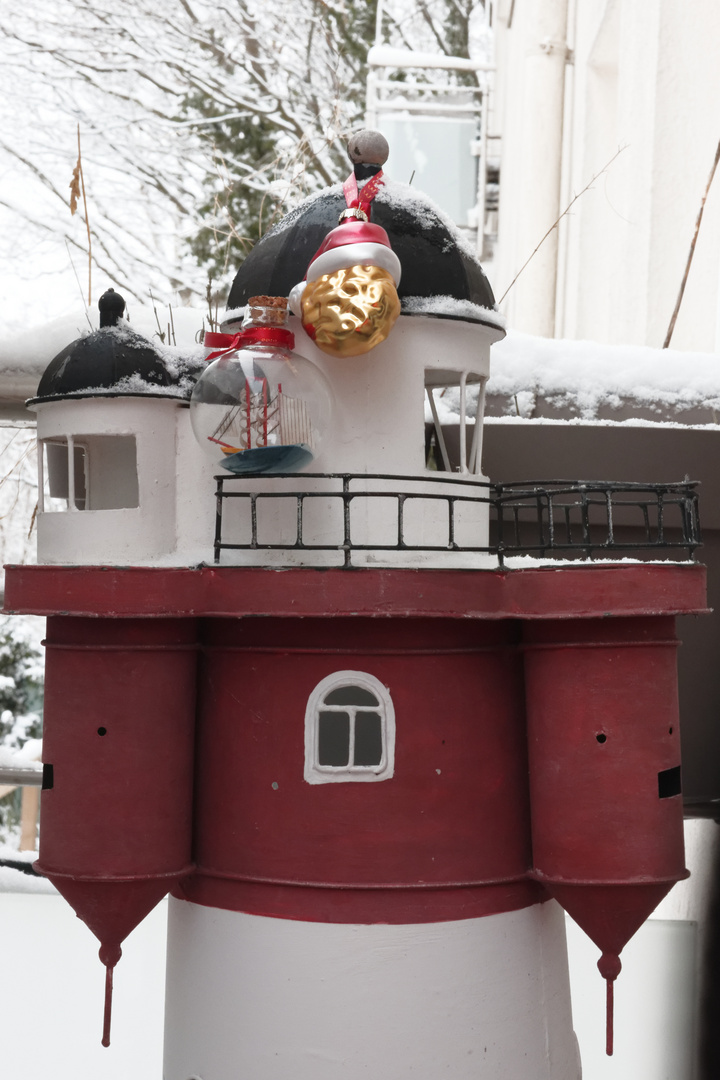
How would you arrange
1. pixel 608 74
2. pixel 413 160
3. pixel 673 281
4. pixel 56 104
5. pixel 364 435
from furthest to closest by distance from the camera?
pixel 56 104 < pixel 413 160 < pixel 608 74 < pixel 673 281 < pixel 364 435

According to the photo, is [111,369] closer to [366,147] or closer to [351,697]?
[366,147]

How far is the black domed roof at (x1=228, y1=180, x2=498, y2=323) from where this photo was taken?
2646mm

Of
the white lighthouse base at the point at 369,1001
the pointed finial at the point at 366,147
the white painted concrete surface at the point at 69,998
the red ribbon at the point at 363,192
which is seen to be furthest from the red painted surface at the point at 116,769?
the white painted concrete surface at the point at 69,998

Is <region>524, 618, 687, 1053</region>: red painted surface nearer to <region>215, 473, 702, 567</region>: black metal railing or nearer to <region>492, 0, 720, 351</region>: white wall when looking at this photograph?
<region>215, 473, 702, 567</region>: black metal railing

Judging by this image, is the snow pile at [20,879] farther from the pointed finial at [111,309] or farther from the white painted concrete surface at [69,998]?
the pointed finial at [111,309]

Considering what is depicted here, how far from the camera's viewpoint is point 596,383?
3.59m

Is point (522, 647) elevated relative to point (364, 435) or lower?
lower

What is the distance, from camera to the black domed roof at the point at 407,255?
2646 millimetres

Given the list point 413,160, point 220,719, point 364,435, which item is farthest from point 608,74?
point 220,719

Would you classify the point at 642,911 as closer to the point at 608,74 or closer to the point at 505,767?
the point at 505,767

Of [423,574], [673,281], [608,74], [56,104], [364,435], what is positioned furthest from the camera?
[56,104]

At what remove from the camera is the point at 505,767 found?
106 inches

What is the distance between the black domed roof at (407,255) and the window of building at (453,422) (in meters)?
0.17

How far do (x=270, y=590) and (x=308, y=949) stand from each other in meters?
0.81
